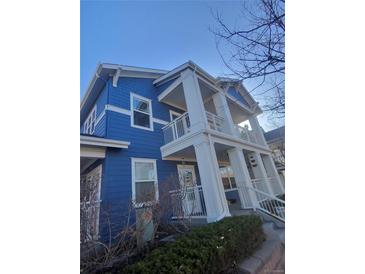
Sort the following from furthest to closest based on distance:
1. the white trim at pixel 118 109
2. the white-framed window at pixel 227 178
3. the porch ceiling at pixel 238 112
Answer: the white-framed window at pixel 227 178 → the porch ceiling at pixel 238 112 → the white trim at pixel 118 109

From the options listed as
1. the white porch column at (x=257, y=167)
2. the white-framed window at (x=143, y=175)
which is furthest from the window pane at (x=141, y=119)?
the white porch column at (x=257, y=167)

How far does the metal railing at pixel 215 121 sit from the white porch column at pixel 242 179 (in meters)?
0.86

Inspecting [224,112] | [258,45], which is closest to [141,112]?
[224,112]

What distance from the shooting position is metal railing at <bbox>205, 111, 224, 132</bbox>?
18.5 ft

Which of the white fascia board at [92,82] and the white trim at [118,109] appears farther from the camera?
the white fascia board at [92,82]

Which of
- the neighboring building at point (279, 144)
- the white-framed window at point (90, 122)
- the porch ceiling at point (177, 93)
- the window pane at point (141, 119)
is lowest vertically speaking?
the neighboring building at point (279, 144)

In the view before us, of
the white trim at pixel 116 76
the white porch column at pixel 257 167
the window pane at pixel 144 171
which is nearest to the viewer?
the window pane at pixel 144 171

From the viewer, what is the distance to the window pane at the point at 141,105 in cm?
588

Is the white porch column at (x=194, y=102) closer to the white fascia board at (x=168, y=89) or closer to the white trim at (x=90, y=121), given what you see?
the white fascia board at (x=168, y=89)

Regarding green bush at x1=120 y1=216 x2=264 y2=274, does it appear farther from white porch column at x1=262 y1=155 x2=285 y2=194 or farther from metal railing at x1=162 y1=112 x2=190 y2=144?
white porch column at x1=262 y1=155 x2=285 y2=194

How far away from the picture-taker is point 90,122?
645cm

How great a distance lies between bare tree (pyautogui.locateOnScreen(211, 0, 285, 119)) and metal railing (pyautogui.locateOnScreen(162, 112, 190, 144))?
3.17m

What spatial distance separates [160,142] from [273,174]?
515 cm
